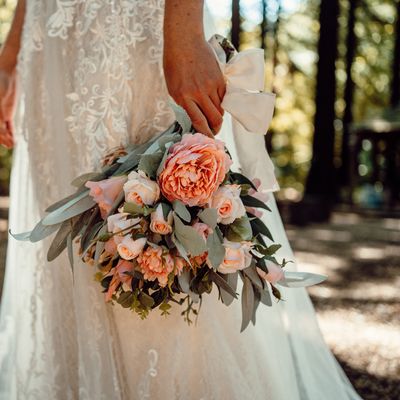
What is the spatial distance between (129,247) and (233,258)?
0.72 ft

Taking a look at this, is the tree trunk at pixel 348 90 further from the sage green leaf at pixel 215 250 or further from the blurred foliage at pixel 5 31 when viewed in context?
the sage green leaf at pixel 215 250

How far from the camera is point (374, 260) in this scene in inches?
204

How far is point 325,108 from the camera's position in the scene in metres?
9.01

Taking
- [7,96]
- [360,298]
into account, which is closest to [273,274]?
[7,96]

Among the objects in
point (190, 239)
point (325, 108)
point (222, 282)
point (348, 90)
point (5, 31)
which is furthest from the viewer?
point (5, 31)

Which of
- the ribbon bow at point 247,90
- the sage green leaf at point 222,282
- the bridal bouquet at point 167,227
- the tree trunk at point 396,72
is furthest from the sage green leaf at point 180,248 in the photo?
the tree trunk at point 396,72

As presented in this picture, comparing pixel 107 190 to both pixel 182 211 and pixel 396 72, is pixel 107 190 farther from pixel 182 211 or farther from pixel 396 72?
pixel 396 72

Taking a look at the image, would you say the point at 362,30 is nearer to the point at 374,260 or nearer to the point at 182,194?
the point at 374,260

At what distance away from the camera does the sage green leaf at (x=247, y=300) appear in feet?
4.57

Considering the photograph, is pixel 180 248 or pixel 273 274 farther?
pixel 273 274

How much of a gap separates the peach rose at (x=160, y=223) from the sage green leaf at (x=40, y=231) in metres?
0.25

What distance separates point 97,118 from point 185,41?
→ 11.5 inches

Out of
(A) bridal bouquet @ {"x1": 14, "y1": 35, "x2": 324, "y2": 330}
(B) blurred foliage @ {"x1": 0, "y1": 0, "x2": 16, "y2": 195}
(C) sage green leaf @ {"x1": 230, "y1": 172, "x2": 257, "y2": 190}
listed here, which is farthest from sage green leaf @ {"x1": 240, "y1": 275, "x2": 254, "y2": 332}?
(B) blurred foliage @ {"x1": 0, "y1": 0, "x2": 16, "y2": 195}

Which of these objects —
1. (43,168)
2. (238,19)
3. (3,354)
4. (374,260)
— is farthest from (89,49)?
(238,19)
